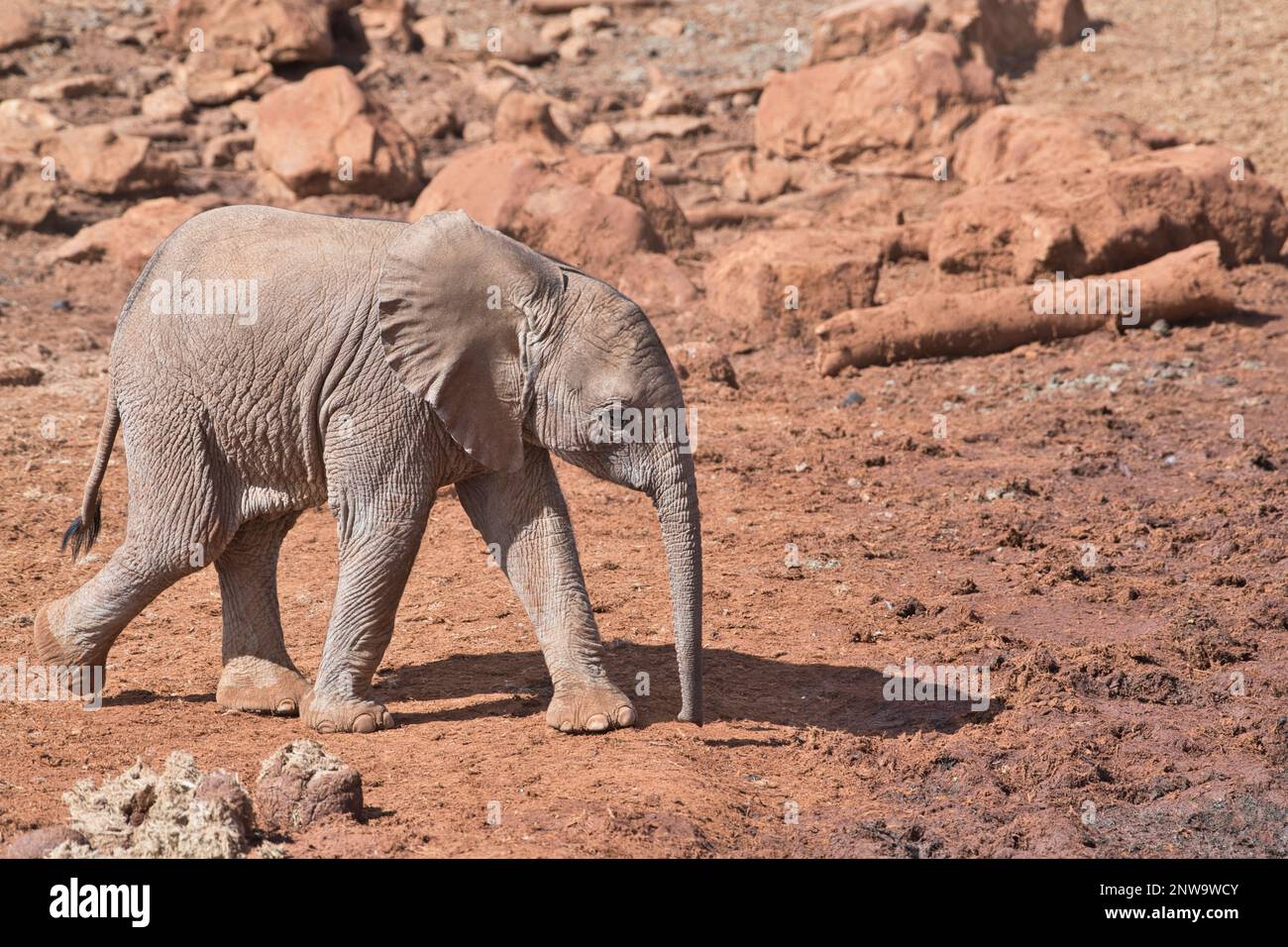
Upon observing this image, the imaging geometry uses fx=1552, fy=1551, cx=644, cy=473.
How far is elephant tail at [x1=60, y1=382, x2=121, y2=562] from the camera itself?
7.55 meters

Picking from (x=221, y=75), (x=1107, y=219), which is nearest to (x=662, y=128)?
(x=221, y=75)

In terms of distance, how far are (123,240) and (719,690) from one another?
35.1 ft

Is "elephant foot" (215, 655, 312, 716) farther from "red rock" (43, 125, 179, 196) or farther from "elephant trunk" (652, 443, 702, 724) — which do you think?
"red rock" (43, 125, 179, 196)

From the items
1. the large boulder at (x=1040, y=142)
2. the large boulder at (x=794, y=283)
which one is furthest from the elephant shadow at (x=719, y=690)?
the large boulder at (x=1040, y=142)

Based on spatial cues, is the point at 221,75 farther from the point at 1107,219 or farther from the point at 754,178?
the point at 1107,219

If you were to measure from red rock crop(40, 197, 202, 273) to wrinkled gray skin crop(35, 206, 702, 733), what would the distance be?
9230 millimetres

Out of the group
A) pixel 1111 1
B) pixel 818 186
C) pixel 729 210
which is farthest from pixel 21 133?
pixel 1111 1

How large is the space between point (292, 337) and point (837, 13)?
1494cm

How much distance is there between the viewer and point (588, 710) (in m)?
7.21

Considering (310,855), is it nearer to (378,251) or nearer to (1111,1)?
(378,251)

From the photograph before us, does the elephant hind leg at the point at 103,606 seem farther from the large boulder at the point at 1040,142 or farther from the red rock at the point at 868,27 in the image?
the red rock at the point at 868,27

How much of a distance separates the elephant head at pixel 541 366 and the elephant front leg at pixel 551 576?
14.4 inches

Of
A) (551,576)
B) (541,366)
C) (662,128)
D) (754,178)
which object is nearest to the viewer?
(541,366)

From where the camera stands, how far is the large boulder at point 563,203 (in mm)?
16094
